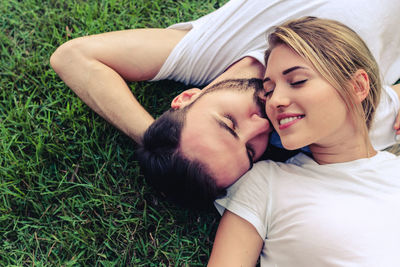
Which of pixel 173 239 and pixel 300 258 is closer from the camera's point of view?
pixel 300 258

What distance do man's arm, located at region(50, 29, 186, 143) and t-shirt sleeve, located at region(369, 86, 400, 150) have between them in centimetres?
172

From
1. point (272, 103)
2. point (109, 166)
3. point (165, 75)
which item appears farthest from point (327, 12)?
point (109, 166)

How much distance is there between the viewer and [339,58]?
2.30 meters

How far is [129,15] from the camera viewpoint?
3.37 meters

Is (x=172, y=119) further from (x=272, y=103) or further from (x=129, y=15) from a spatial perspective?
(x=129, y=15)

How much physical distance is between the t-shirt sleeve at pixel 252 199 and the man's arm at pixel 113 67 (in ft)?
2.73

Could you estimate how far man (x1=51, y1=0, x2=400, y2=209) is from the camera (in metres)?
2.48

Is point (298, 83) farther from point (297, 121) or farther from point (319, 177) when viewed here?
point (319, 177)

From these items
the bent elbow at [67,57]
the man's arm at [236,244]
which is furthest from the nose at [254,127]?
the bent elbow at [67,57]

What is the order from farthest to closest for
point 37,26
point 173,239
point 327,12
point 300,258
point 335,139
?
point 37,26
point 173,239
point 327,12
point 335,139
point 300,258

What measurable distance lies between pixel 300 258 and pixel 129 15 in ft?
8.60

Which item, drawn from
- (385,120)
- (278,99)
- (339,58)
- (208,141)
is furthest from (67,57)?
(385,120)

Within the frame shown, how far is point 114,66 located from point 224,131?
3.53ft

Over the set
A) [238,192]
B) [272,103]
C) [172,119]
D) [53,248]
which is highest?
[272,103]
